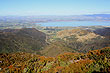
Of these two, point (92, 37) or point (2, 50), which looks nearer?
point (2, 50)

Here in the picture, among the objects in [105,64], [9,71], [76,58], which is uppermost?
[105,64]

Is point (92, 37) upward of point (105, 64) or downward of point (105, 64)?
downward

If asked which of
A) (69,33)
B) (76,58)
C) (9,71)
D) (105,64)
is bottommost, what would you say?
(69,33)

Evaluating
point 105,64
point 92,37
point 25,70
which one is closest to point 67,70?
point 105,64

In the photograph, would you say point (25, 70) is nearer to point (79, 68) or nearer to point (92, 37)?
point (79, 68)

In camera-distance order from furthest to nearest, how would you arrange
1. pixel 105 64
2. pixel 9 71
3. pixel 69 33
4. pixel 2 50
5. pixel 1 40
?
pixel 69 33
pixel 1 40
pixel 2 50
pixel 9 71
pixel 105 64

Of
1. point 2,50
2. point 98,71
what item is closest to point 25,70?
point 98,71

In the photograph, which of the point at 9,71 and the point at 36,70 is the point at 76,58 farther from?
the point at 9,71

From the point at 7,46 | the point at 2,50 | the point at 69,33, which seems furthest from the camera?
the point at 69,33

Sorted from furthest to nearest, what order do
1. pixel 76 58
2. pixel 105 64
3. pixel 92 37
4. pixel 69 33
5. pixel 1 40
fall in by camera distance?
pixel 69 33, pixel 92 37, pixel 1 40, pixel 76 58, pixel 105 64
